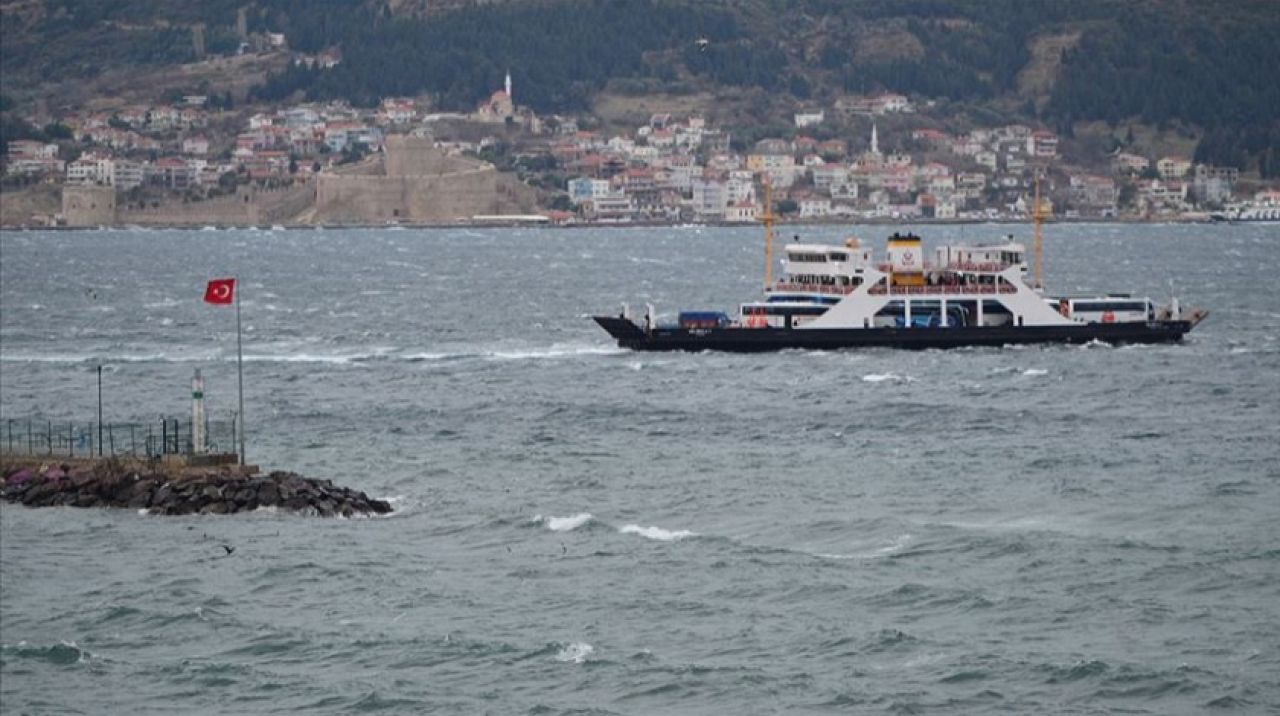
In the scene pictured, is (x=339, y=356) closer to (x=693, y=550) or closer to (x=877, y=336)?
(x=877, y=336)

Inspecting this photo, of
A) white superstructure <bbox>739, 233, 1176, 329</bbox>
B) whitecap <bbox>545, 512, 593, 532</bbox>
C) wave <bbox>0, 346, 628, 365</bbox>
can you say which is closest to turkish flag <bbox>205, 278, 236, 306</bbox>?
whitecap <bbox>545, 512, 593, 532</bbox>

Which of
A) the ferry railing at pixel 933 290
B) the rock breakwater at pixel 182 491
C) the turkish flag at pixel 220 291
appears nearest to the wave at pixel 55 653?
the rock breakwater at pixel 182 491

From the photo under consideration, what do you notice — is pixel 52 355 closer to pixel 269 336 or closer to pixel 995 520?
pixel 269 336

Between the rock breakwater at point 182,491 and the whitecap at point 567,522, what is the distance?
3767 millimetres

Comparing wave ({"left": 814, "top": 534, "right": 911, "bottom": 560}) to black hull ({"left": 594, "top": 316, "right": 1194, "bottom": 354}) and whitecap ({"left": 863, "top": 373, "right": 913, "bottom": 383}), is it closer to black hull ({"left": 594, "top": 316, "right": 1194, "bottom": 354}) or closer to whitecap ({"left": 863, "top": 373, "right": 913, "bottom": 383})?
whitecap ({"left": 863, "top": 373, "right": 913, "bottom": 383})

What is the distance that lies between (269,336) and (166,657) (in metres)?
67.1

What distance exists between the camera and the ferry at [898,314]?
306 ft

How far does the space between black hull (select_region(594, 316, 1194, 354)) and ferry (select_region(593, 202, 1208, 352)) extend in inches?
1.4

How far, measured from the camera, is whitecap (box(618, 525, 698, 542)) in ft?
167

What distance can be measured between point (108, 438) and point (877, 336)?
35.0 metres

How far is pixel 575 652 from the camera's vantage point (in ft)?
137

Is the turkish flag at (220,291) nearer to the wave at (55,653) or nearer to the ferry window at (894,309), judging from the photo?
the wave at (55,653)

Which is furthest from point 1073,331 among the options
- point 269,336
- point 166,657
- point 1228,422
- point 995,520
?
point 166,657

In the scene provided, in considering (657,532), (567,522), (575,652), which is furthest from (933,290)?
(575,652)
